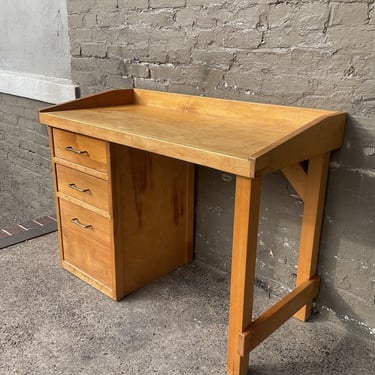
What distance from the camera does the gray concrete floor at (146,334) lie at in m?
1.81

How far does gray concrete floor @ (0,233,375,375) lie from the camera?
1809mm

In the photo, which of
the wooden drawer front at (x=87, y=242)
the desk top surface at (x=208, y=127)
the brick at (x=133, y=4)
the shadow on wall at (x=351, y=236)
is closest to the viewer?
the desk top surface at (x=208, y=127)

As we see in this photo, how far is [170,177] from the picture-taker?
2.34 m

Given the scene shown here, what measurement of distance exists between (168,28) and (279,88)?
2.50ft

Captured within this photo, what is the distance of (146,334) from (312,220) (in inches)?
36.5

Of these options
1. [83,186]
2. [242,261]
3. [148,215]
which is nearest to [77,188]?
[83,186]

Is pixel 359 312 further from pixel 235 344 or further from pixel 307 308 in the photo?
pixel 235 344

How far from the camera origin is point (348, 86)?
Answer: 5.73 feet

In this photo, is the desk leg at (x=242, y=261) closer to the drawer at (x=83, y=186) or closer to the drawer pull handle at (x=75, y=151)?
the drawer at (x=83, y=186)

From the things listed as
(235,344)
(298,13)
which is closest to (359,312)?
(235,344)

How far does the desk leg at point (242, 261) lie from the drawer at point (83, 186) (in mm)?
795

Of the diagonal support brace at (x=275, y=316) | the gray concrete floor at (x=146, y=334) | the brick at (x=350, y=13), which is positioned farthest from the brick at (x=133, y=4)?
the diagonal support brace at (x=275, y=316)

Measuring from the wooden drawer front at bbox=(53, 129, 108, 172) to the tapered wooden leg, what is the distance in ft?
3.12

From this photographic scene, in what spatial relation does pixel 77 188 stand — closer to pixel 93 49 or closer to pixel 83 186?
pixel 83 186
